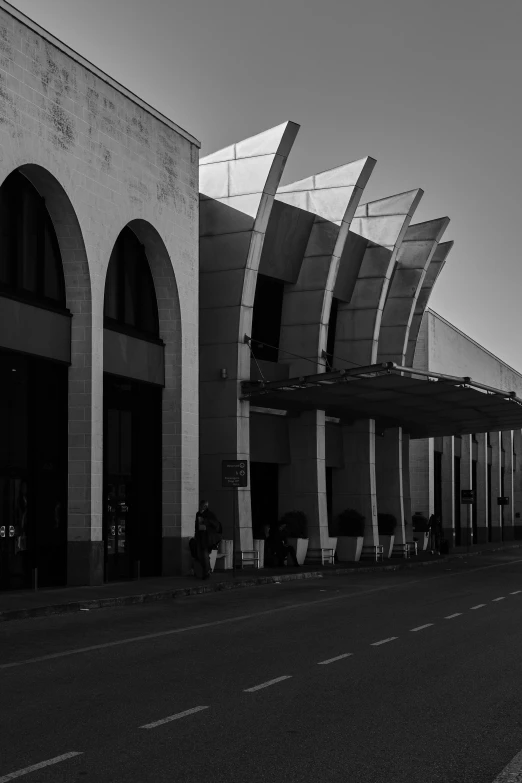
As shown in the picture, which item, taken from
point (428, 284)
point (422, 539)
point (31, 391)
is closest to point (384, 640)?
point (31, 391)

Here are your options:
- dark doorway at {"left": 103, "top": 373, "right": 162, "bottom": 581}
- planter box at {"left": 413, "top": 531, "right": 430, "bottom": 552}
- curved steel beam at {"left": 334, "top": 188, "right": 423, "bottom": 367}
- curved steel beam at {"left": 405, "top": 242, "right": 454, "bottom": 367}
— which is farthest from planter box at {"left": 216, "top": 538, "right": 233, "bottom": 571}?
planter box at {"left": 413, "top": 531, "right": 430, "bottom": 552}

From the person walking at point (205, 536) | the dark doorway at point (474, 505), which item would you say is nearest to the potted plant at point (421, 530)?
the dark doorway at point (474, 505)

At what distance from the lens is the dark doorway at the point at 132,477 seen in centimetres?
2773

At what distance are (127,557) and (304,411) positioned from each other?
1192 centimetres

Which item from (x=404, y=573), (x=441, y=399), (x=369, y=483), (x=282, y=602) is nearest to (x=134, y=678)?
(x=282, y=602)

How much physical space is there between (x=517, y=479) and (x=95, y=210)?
65319mm

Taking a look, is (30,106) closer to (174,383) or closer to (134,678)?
(174,383)

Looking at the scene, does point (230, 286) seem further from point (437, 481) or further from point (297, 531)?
point (437, 481)

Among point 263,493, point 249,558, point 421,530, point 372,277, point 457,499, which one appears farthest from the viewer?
point 457,499

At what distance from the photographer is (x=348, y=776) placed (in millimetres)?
6918

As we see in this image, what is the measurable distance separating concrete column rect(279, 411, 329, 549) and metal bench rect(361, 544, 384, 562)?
149 inches

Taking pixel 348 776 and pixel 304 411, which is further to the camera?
pixel 304 411

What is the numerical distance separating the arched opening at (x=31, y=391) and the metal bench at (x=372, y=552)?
1860cm

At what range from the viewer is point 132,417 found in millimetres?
28797
